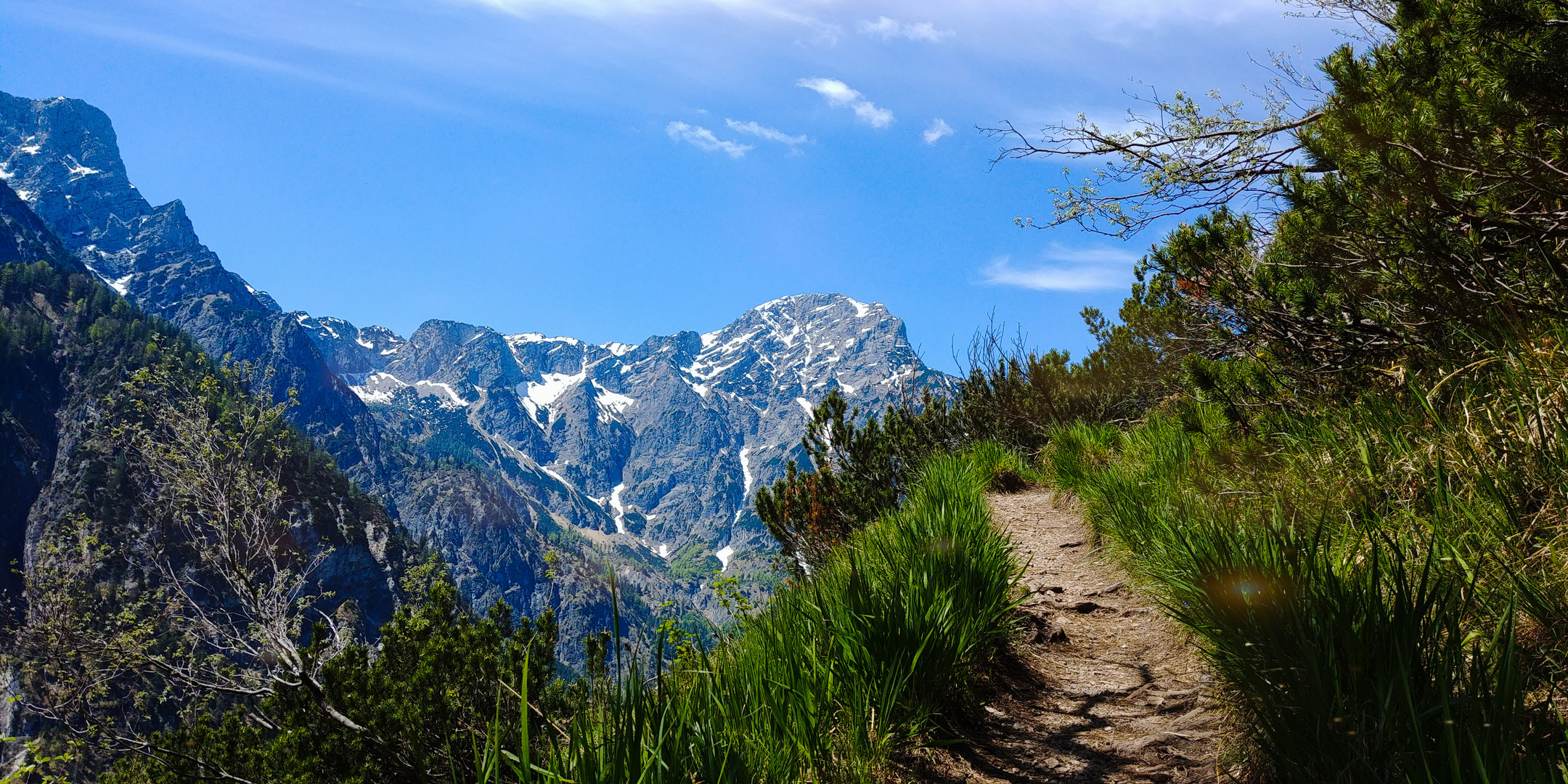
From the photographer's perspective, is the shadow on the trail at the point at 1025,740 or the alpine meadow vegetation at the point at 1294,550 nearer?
the alpine meadow vegetation at the point at 1294,550

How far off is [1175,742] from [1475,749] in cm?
153

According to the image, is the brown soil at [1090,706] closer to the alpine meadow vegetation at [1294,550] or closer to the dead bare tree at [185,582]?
the alpine meadow vegetation at [1294,550]

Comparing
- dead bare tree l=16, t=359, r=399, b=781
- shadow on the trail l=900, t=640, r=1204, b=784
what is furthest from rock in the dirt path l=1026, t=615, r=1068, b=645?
dead bare tree l=16, t=359, r=399, b=781

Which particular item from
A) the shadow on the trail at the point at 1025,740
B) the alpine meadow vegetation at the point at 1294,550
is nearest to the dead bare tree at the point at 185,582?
the alpine meadow vegetation at the point at 1294,550

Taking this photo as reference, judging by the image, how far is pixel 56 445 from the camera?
13250 centimetres

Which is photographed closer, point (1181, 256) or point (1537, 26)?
point (1537, 26)

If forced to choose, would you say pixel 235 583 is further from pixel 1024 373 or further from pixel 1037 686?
pixel 1024 373

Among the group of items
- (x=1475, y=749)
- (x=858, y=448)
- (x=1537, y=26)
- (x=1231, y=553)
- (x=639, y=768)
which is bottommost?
(x=639, y=768)

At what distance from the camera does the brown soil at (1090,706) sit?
2535mm

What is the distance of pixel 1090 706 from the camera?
3252mm

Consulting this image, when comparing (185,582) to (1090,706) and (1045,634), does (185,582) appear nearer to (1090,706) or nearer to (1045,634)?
(1045,634)

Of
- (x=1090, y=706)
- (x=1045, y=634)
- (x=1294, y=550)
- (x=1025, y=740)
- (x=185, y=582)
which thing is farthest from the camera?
(x=185, y=582)

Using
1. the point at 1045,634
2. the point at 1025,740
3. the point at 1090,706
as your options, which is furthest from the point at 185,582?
the point at 1090,706

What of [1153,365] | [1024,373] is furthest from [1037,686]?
[1024,373]
